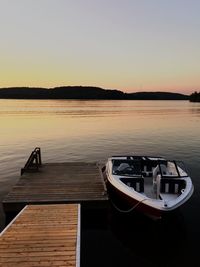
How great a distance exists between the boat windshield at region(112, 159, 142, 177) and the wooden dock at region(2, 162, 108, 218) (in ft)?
3.82

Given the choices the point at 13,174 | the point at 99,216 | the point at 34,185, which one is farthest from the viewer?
the point at 13,174

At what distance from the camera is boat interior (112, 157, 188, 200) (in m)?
15.1

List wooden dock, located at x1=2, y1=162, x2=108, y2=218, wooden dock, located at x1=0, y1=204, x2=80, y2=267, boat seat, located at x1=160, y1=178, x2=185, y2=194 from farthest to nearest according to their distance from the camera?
boat seat, located at x1=160, y1=178, x2=185, y2=194, wooden dock, located at x1=2, y1=162, x2=108, y2=218, wooden dock, located at x1=0, y1=204, x2=80, y2=267

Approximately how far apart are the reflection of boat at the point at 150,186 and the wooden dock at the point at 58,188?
96 centimetres

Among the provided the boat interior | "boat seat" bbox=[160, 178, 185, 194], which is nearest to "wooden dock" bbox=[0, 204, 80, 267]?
the boat interior

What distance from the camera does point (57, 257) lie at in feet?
28.8

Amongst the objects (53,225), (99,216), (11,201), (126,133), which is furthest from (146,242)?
(126,133)

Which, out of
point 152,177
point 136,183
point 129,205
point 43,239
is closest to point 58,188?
point 129,205

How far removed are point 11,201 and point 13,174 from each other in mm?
9838

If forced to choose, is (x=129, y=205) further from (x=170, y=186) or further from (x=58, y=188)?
(x=58, y=188)

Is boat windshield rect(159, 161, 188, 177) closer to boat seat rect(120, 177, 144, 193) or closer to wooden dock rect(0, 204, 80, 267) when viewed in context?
boat seat rect(120, 177, 144, 193)

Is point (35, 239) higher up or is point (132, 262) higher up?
point (35, 239)

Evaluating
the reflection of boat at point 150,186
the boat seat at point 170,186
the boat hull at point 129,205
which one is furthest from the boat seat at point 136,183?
the boat seat at point 170,186

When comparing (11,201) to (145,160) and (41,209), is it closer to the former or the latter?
(41,209)
